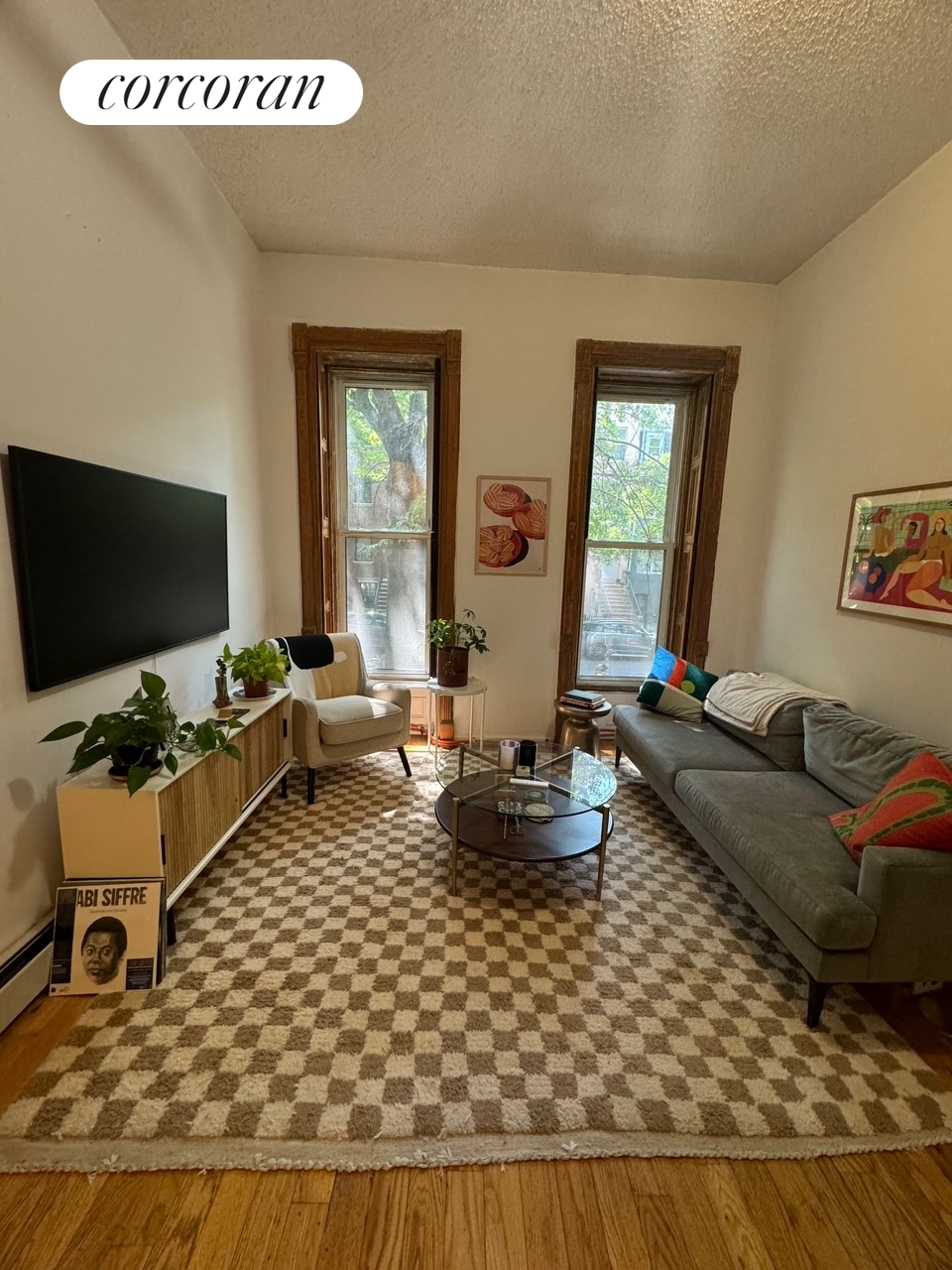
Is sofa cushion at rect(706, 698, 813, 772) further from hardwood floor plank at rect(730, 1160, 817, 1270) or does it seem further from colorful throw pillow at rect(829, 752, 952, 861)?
hardwood floor plank at rect(730, 1160, 817, 1270)

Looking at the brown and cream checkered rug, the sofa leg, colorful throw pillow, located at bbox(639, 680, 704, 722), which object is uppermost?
colorful throw pillow, located at bbox(639, 680, 704, 722)

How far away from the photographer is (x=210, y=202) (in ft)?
9.27

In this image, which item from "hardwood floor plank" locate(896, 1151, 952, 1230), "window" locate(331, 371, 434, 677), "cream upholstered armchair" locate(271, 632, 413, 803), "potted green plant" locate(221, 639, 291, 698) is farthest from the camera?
"window" locate(331, 371, 434, 677)

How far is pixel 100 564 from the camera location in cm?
198

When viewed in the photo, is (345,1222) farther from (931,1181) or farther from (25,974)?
(931,1181)

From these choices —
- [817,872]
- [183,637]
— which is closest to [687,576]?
[817,872]

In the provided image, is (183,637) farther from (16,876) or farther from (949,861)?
(949,861)

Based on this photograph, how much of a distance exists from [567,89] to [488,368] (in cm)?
159

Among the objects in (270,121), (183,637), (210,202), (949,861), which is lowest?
(949,861)

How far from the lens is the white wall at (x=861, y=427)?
243 cm

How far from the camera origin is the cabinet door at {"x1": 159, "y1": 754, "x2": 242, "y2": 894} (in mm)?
1868

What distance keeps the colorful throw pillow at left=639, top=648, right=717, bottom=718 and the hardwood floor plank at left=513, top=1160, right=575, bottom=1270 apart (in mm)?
2487

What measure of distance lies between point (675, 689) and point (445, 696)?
1.56 m

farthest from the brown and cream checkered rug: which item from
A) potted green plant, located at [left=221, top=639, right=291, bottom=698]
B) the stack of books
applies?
the stack of books
